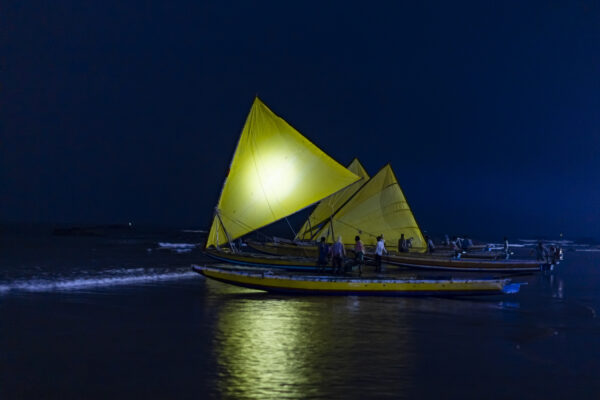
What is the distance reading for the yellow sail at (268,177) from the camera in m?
32.1

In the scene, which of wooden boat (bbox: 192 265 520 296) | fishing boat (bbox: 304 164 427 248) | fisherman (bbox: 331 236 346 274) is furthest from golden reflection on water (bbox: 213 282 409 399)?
fishing boat (bbox: 304 164 427 248)

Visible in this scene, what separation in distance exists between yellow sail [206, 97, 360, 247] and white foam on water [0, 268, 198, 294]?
201 inches

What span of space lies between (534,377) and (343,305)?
34.1 feet

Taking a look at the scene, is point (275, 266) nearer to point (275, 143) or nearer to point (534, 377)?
point (275, 143)

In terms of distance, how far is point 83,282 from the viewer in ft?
104

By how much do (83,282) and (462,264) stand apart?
24057 mm

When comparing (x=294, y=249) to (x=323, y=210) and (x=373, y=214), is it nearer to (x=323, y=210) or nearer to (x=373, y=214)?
(x=323, y=210)

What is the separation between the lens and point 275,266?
32.4m

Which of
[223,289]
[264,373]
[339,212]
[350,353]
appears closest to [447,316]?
[350,353]

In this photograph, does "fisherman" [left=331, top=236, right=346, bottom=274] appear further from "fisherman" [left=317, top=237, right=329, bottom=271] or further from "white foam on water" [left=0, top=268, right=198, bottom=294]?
"white foam on water" [left=0, top=268, right=198, bottom=294]

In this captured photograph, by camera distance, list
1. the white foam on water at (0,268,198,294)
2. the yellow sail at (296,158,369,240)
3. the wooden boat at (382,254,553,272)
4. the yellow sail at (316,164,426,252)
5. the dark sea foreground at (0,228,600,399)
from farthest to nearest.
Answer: the yellow sail at (296,158,369,240) < the yellow sail at (316,164,426,252) < the wooden boat at (382,254,553,272) < the white foam on water at (0,268,198,294) < the dark sea foreground at (0,228,600,399)

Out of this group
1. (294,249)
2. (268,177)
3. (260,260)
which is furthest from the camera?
(294,249)

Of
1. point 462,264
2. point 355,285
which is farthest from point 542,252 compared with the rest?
point 355,285

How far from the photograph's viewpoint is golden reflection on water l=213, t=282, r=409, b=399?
12164mm
